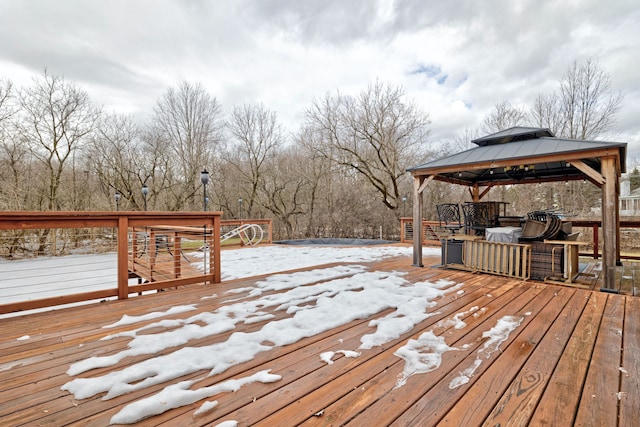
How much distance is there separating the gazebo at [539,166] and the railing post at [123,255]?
412cm

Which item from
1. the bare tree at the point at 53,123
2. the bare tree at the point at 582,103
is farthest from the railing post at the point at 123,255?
the bare tree at the point at 582,103

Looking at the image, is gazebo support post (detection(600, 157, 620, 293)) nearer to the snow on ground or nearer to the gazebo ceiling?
the gazebo ceiling

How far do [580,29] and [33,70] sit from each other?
19.4 meters

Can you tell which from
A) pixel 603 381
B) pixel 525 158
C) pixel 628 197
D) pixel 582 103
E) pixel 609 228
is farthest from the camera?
pixel 628 197

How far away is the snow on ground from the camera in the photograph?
1407 mm

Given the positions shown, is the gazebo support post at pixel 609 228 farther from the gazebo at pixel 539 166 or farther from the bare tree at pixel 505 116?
the bare tree at pixel 505 116

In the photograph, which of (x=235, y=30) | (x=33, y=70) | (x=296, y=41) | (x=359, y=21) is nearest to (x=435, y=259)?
(x=359, y=21)

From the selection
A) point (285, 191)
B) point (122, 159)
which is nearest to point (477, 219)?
point (285, 191)

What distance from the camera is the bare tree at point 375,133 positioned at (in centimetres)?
1285

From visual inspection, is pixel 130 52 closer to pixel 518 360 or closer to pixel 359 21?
pixel 359 21

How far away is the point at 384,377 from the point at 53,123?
15.8 metres

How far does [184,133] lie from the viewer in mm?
15047

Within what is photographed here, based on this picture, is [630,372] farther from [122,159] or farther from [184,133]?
[122,159]

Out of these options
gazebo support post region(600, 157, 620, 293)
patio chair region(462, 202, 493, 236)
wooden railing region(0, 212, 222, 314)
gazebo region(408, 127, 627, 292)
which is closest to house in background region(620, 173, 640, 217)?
gazebo region(408, 127, 627, 292)
